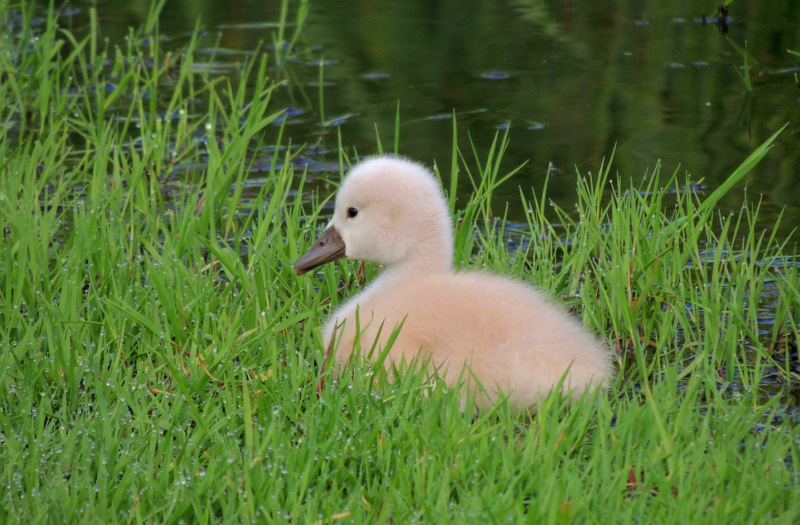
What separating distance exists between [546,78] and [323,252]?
4026mm

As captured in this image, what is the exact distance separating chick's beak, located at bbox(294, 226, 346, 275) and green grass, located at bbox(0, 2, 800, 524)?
0.18 metres

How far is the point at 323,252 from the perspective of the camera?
4.04 meters

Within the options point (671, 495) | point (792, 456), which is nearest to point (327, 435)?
point (671, 495)

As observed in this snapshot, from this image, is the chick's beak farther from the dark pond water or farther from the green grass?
the dark pond water

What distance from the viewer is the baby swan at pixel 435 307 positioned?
3350 mm

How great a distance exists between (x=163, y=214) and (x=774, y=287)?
9.65 feet

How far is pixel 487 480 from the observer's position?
289 cm

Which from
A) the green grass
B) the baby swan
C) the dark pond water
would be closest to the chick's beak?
the baby swan

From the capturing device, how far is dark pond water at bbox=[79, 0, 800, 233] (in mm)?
6168

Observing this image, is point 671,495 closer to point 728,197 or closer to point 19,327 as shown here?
point 19,327

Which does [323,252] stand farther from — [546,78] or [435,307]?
[546,78]

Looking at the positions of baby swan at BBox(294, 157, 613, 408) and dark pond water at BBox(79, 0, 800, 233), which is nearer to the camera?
baby swan at BBox(294, 157, 613, 408)

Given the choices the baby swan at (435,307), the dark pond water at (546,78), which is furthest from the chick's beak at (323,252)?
the dark pond water at (546,78)

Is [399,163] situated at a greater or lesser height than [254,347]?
greater
